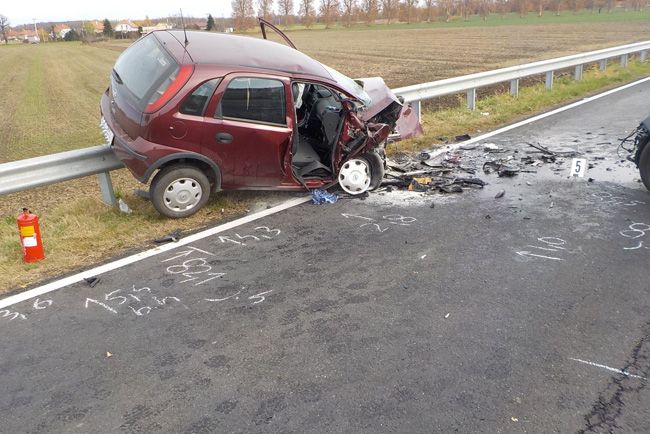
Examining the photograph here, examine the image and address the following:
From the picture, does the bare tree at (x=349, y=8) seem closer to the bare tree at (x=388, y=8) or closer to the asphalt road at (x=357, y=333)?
the bare tree at (x=388, y=8)

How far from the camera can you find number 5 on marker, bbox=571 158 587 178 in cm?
753

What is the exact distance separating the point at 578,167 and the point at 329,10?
127155mm

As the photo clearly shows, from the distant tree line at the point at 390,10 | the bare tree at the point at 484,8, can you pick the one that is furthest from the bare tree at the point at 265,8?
the bare tree at the point at 484,8

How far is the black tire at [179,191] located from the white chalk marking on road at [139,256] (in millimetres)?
425

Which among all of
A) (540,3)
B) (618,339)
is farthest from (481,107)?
(540,3)

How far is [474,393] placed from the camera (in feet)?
10.7

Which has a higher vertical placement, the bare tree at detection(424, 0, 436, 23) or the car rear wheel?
the bare tree at detection(424, 0, 436, 23)

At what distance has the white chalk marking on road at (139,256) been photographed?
4.49 m

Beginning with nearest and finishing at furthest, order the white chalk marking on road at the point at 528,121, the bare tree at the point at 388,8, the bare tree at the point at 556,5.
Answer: the white chalk marking on road at the point at 528,121, the bare tree at the point at 556,5, the bare tree at the point at 388,8

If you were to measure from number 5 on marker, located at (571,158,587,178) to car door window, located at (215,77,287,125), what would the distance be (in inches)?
163

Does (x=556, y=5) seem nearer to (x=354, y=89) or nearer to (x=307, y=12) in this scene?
(x=307, y=12)

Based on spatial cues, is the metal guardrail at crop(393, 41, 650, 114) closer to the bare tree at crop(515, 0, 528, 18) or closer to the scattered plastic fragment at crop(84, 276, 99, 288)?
the scattered plastic fragment at crop(84, 276, 99, 288)

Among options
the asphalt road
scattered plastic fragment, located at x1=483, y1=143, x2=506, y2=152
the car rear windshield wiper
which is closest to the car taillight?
the car rear windshield wiper

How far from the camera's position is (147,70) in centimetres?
609
